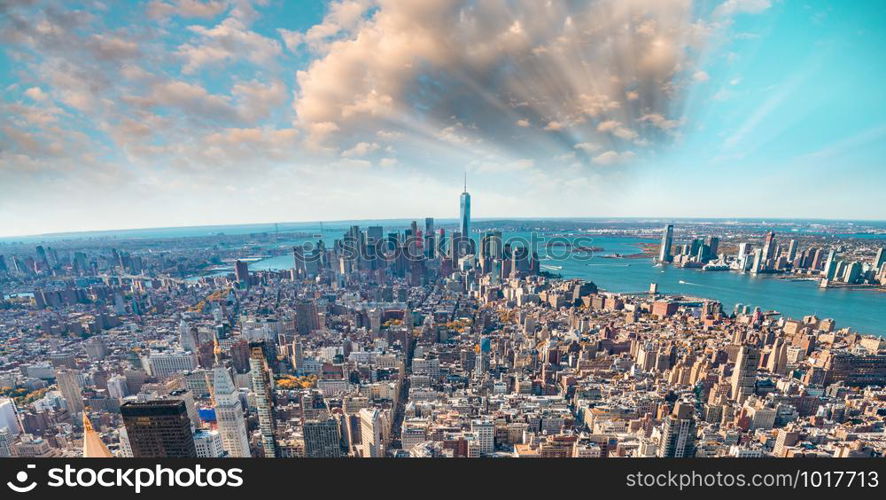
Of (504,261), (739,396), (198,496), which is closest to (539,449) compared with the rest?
(739,396)

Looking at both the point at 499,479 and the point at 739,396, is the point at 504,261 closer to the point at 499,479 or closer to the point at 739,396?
the point at 739,396

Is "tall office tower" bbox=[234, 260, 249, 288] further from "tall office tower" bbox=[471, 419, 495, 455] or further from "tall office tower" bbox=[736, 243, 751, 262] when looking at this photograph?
"tall office tower" bbox=[736, 243, 751, 262]

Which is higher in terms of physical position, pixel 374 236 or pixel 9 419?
pixel 374 236

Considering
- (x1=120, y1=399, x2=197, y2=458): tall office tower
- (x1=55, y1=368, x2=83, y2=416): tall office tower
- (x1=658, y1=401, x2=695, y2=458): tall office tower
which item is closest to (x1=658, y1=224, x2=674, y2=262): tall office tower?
(x1=658, y1=401, x2=695, y2=458): tall office tower

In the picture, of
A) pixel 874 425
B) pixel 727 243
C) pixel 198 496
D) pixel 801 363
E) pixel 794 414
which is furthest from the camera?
pixel 727 243

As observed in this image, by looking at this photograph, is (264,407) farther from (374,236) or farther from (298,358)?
(374,236)

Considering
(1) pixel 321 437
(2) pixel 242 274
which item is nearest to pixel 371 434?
(1) pixel 321 437

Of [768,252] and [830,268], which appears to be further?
[768,252]
